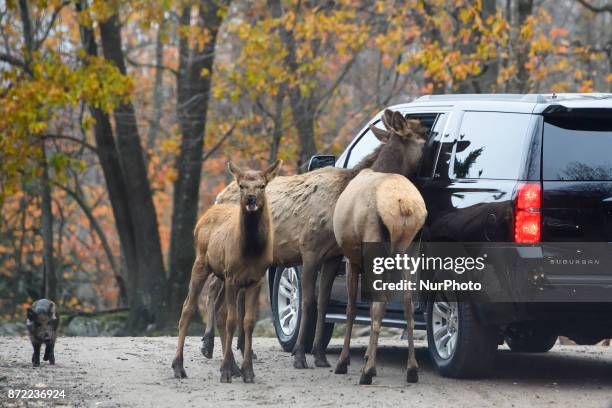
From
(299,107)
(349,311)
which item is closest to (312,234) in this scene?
(349,311)

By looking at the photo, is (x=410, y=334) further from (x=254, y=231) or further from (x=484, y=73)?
(x=484, y=73)

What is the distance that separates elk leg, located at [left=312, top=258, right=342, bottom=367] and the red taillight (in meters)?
2.80

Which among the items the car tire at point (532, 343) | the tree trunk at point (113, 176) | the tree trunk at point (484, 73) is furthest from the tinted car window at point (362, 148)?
the tree trunk at point (484, 73)

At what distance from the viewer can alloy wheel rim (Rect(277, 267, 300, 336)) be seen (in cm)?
1348

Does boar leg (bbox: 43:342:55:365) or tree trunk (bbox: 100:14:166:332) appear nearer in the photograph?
boar leg (bbox: 43:342:55:365)

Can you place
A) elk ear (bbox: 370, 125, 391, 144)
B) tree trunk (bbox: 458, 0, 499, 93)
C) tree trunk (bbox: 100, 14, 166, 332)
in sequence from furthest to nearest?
1. tree trunk (bbox: 458, 0, 499, 93)
2. tree trunk (bbox: 100, 14, 166, 332)
3. elk ear (bbox: 370, 125, 391, 144)

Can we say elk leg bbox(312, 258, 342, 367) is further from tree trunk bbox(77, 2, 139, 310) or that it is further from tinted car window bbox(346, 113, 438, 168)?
tree trunk bbox(77, 2, 139, 310)

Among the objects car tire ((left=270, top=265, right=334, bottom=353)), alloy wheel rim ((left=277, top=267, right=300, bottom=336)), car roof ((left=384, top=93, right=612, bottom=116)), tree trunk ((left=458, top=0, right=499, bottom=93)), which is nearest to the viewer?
car roof ((left=384, top=93, right=612, bottom=116))

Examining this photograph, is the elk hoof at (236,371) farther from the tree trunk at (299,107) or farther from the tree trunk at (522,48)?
the tree trunk at (299,107)

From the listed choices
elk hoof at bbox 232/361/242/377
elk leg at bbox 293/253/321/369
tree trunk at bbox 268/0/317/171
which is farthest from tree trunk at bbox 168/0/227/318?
A: elk hoof at bbox 232/361/242/377

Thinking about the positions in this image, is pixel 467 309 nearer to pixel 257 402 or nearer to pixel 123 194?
pixel 257 402

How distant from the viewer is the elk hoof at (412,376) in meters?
10.6

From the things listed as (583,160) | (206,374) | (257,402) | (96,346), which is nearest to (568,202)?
(583,160)

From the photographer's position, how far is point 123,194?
2366 centimetres
